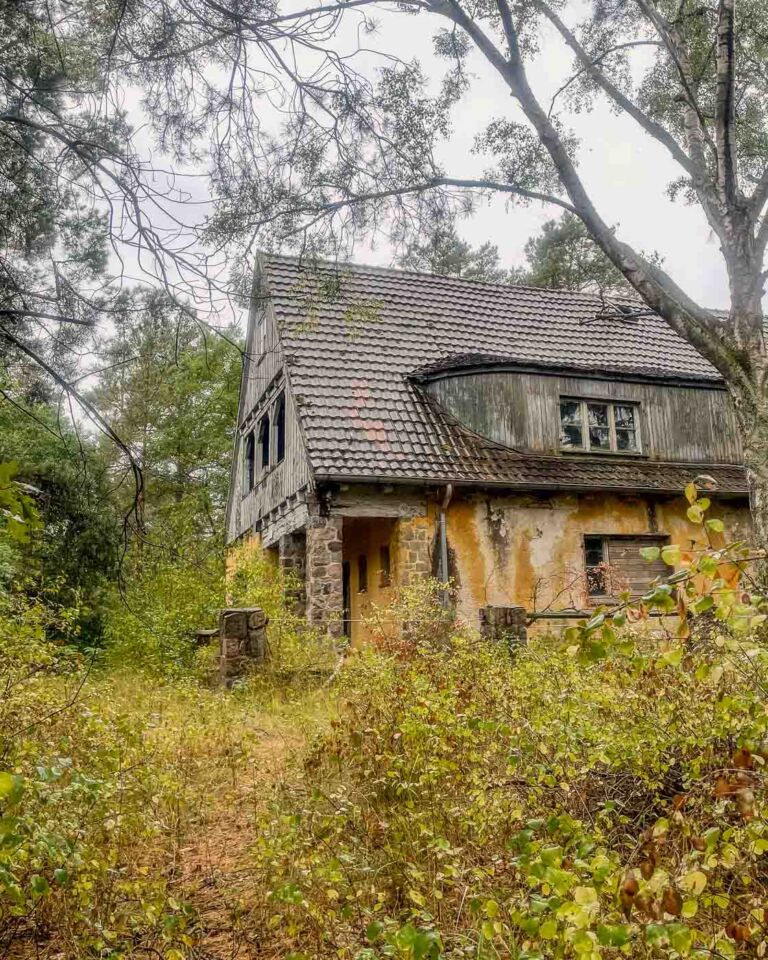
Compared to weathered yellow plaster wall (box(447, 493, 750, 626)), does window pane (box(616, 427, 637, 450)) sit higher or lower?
higher

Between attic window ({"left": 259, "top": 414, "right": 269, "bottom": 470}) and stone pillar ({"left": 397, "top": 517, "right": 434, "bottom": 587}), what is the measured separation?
5533 millimetres

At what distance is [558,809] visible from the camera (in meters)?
3.27

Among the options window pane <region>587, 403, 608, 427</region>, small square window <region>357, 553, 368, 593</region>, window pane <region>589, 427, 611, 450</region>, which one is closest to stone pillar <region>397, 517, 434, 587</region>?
small square window <region>357, 553, 368, 593</region>

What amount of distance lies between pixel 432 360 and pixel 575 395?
9.66 ft

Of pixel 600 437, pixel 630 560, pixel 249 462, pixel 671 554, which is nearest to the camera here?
pixel 671 554

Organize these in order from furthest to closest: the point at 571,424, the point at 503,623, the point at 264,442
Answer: the point at 264,442, the point at 571,424, the point at 503,623

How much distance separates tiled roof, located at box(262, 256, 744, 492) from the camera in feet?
43.5

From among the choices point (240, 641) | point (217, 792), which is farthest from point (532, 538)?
point (217, 792)

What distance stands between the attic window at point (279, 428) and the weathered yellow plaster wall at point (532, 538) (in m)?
4.29

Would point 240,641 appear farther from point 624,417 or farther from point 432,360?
point 624,417

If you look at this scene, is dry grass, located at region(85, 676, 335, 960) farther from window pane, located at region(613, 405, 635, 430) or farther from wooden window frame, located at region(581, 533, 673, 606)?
window pane, located at region(613, 405, 635, 430)

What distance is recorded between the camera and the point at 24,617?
6.09m

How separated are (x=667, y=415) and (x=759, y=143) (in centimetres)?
549

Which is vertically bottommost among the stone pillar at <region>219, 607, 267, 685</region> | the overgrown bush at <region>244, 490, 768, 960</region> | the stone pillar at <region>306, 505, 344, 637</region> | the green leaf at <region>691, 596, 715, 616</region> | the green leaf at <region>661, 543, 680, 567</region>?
the overgrown bush at <region>244, 490, 768, 960</region>
